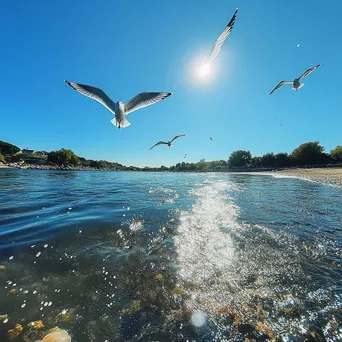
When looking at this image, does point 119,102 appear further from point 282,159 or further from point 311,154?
point 282,159

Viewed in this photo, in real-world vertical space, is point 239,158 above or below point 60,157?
below

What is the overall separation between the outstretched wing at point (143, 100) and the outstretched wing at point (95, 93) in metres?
0.90

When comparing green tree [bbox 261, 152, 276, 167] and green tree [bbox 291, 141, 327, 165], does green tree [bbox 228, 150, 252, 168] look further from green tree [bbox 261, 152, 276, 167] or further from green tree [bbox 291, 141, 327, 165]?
green tree [bbox 291, 141, 327, 165]

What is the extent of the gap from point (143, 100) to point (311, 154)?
122094mm

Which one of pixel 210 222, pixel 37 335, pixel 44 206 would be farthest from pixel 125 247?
pixel 44 206

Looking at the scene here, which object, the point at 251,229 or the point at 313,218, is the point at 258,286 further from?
the point at 313,218

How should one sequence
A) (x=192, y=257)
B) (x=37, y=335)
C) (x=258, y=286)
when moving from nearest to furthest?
(x=37, y=335)
(x=258, y=286)
(x=192, y=257)

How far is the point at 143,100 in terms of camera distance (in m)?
10.9

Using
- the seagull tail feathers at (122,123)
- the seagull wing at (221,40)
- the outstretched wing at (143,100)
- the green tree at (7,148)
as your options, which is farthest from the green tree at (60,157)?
the seagull wing at (221,40)

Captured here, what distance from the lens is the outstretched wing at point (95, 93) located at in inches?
384

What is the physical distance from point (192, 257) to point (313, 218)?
712cm

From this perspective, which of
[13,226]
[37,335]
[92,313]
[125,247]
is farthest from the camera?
[13,226]

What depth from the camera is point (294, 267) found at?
4.94 metres

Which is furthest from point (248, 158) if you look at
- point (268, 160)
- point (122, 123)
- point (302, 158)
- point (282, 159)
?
point (122, 123)
